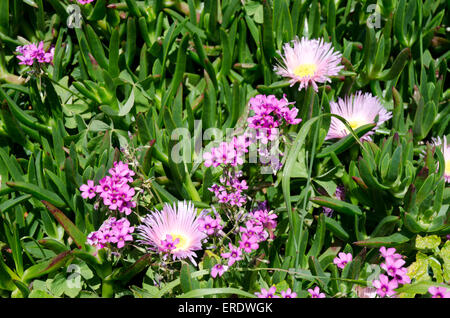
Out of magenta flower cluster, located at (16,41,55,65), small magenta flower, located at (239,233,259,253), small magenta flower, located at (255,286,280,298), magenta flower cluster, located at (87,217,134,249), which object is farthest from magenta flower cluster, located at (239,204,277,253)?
magenta flower cluster, located at (16,41,55,65)

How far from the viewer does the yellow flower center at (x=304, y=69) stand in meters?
1.60

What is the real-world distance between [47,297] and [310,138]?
0.82 metres

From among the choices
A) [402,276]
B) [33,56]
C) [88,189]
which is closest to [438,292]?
[402,276]

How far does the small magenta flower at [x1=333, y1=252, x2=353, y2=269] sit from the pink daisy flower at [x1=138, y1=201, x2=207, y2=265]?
1.10ft

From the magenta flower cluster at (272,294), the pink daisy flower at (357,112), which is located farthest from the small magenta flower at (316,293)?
the pink daisy flower at (357,112)

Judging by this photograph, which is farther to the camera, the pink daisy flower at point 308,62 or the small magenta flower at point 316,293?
the pink daisy flower at point 308,62

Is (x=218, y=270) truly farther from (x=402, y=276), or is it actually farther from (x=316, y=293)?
(x=402, y=276)

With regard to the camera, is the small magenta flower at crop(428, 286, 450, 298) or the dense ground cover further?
the dense ground cover

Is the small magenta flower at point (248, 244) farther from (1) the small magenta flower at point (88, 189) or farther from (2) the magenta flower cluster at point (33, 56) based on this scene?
(2) the magenta flower cluster at point (33, 56)

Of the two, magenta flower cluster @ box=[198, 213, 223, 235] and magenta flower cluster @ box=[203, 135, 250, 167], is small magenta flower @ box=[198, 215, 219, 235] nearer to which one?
magenta flower cluster @ box=[198, 213, 223, 235]

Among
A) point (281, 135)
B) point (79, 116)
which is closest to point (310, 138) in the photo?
point (281, 135)

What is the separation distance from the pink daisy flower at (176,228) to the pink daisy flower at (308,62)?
1.61 ft

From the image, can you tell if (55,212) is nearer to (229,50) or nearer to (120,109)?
(120,109)

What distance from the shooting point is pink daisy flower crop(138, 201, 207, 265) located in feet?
4.45
